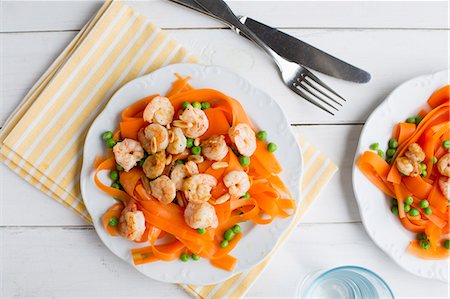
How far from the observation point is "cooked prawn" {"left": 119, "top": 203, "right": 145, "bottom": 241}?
2266 mm

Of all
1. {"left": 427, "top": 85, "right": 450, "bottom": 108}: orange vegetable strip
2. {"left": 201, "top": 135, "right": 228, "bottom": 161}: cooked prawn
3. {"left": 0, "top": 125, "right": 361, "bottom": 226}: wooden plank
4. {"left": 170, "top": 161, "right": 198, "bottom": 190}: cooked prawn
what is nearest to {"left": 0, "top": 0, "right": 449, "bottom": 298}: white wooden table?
{"left": 0, "top": 125, "right": 361, "bottom": 226}: wooden plank

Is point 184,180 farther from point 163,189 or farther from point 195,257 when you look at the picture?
point 195,257

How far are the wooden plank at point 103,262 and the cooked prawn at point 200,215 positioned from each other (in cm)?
47

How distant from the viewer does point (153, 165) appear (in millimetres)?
2270

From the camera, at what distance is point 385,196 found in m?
2.49

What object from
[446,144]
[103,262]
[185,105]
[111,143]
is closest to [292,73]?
[185,105]

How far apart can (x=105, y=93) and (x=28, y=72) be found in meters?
0.41

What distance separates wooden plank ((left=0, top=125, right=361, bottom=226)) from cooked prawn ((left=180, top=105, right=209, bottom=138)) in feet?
1.69

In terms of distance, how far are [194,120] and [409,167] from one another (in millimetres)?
1006

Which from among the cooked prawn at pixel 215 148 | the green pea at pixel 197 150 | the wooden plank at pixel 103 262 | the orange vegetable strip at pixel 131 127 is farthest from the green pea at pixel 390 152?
the orange vegetable strip at pixel 131 127

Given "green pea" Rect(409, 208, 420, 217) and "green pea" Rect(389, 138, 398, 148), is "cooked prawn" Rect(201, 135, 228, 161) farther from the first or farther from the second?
"green pea" Rect(409, 208, 420, 217)

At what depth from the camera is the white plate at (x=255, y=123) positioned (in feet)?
7.80

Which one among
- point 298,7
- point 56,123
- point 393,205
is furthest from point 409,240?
point 56,123

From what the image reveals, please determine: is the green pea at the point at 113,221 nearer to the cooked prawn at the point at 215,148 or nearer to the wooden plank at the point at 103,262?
the wooden plank at the point at 103,262
